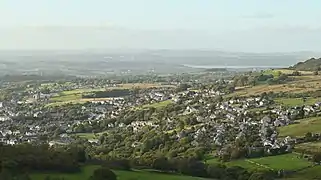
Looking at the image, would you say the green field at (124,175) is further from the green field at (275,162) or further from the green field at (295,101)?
the green field at (295,101)

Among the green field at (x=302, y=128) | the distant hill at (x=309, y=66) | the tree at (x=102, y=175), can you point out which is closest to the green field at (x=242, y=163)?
the green field at (x=302, y=128)

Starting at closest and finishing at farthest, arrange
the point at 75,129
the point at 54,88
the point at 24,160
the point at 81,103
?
the point at 24,160 → the point at 75,129 → the point at 81,103 → the point at 54,88

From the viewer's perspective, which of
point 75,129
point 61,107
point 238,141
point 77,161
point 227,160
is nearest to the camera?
point 77,161

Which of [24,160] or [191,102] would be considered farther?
[191,102]

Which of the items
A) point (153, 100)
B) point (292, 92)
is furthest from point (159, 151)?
point (153, 100)

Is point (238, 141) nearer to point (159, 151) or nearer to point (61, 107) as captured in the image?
point (159, 151)

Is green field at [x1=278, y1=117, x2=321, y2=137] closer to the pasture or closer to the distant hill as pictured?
the pasture

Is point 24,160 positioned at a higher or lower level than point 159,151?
higher
